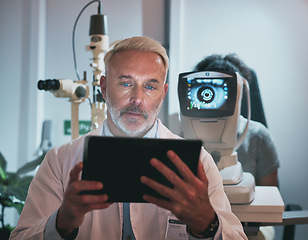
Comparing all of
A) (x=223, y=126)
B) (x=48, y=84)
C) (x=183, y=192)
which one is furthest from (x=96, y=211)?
(x=48, y=84)

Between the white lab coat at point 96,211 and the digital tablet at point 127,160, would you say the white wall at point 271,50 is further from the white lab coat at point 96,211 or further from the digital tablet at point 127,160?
the digital tablet at point 127,160

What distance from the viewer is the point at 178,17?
271cm

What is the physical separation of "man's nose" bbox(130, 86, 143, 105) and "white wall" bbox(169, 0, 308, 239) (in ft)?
4.63

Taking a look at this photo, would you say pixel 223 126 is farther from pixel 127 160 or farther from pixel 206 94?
pixel 127 160

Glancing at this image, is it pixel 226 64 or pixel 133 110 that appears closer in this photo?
pixel 133 110

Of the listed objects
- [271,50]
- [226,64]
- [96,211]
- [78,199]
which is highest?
[271,50]

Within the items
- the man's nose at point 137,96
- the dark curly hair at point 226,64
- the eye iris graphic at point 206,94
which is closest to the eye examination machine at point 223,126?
the eye iris graphic at point 206,94

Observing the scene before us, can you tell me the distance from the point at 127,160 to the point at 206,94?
26.9 inches

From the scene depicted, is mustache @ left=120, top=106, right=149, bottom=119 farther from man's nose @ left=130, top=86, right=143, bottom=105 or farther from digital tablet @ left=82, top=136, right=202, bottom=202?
digital tablet @ left=82, top=136, right=202, bottom=202

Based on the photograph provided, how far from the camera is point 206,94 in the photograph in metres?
1.52

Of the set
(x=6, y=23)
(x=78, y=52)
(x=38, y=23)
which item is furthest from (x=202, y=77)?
(x=6, y=23)

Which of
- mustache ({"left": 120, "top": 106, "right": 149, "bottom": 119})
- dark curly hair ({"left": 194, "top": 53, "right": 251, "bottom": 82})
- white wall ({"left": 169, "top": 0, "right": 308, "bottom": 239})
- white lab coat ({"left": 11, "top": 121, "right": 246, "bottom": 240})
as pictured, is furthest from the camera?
white wall ({"left": 169, "top": 0, "right": 308, "bottom": 239})

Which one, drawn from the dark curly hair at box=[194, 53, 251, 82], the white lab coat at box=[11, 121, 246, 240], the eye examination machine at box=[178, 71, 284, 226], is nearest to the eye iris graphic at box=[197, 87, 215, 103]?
the eye examination machine at box=[178, 71, 284, 226]

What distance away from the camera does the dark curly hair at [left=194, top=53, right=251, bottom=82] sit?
2.50 m
